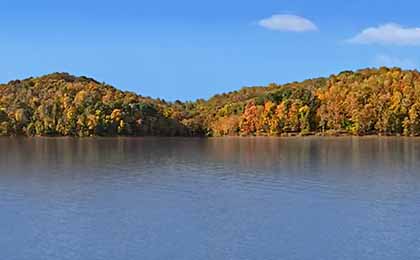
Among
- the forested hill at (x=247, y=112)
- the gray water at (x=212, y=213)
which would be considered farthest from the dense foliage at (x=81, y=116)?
the gray water at (x=212, y=213)

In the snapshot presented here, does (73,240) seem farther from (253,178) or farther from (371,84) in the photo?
(371,84)

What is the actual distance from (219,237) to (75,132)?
86.4 m

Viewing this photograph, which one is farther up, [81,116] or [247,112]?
[247,112]

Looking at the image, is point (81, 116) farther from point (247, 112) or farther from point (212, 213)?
point (212, 213)

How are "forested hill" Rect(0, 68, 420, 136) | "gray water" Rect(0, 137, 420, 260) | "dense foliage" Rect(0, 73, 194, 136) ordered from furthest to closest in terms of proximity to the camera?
1. "dense foliage" Rect(0, 73, 194, 136)
2. "forested hill" Rect(0, 68, 420, 136)
3. "gray water" Rect(0, 137, 420, 260)

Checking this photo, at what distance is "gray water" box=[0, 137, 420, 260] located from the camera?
16.2 m

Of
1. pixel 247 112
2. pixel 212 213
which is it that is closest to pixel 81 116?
pixel 247 112

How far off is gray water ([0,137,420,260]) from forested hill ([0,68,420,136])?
56.4m

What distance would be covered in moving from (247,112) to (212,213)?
84.9 m

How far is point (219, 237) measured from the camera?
1725cm

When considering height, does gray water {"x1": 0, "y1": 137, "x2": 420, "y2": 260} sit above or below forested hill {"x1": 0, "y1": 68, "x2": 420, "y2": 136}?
below

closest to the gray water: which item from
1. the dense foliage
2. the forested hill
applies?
the forested hill

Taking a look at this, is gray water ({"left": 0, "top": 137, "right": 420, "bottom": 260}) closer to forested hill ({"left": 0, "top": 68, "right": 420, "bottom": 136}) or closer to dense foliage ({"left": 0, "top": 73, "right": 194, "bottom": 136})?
forested hill ({"left": 0, "top": 68, "right": 420, "bottom": 136})

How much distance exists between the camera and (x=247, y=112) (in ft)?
346
